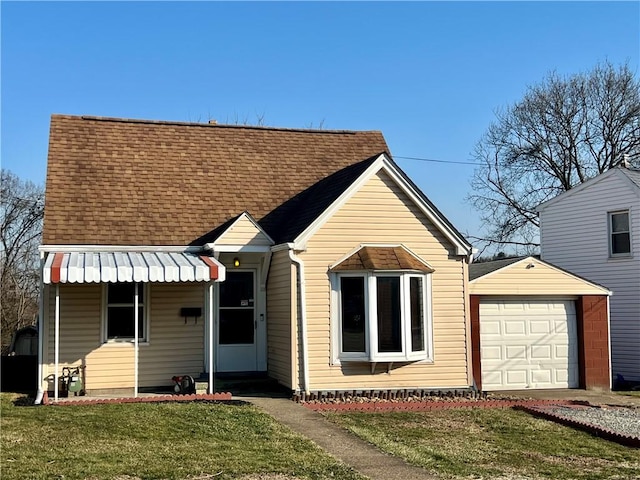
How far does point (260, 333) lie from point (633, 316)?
11.1 meters

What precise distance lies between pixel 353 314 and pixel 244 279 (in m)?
3.08

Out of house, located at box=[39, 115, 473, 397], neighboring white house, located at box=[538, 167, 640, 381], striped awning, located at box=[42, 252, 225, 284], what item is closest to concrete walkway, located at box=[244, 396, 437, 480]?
house, located at box=[39, 115, 473, 397]

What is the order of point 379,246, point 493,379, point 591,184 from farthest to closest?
1. point 591,184
2. point 493,379
3. point 379,246

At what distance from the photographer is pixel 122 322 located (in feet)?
50.4

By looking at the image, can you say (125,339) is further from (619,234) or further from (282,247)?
(619,234)

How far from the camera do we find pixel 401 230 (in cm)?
1537

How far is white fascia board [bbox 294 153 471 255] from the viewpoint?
48.3 feet

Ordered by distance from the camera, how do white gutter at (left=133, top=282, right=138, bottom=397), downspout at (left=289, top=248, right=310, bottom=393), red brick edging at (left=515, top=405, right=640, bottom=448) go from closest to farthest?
red brick edging at (left=515, top=405, right=640, bottom=448) → white gutter at (left=133, top=282, right=138, bottom=397) → downspout at (left=289, top=248, right=310, bottom=393)

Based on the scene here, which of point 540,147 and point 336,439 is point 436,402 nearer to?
point 336,439

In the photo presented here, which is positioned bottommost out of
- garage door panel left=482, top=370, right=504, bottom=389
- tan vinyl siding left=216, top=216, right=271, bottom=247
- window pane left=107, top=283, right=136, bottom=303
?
garage door panel left=482, top=370, right=504, bottom=389

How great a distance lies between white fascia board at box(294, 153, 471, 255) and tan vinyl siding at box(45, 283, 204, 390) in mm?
2973

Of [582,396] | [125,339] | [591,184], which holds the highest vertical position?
[591,184]

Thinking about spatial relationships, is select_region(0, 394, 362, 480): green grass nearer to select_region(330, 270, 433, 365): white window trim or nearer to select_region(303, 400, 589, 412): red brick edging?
select_region(303, 400, 589, 412): red brick edging

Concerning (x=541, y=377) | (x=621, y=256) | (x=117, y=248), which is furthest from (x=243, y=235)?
(x=621, y=256)
